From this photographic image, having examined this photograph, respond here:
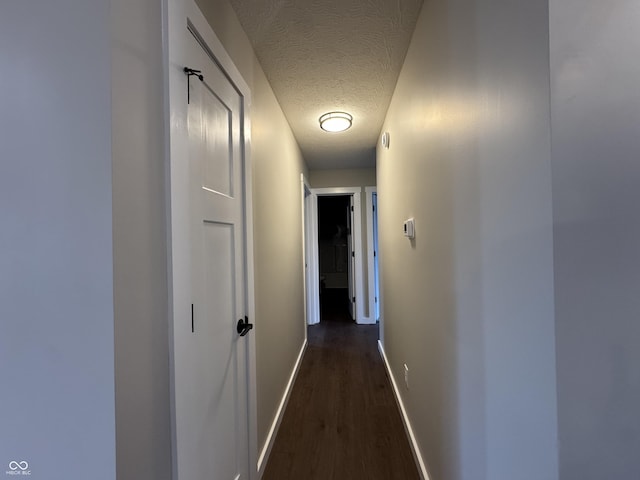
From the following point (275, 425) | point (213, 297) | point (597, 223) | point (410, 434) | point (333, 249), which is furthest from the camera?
point (333, 249)

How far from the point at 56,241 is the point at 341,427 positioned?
80.8 inches

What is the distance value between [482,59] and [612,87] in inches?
14.7

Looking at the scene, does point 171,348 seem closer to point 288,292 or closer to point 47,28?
point 47,28

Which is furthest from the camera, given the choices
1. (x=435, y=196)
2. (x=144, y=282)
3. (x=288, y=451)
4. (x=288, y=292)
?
(x=288, y=292)

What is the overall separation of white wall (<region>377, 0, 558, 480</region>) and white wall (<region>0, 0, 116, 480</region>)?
0.93 m

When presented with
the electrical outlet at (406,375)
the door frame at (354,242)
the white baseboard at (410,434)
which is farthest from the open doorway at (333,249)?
the electrical outlet at (406,375)

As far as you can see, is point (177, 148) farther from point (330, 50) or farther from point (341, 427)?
point (341, 427)

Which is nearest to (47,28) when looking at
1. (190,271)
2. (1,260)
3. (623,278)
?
(1,260)

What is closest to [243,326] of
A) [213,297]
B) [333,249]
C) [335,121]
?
[213,297]

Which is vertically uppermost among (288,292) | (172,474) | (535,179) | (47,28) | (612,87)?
(47,28)

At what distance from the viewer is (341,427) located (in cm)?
204

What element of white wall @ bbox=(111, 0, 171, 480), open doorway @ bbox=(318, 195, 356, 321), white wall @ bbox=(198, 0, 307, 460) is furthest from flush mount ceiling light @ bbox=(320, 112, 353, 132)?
open doorway @ bbox=(318, 195, 356, 321)

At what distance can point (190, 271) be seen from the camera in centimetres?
93

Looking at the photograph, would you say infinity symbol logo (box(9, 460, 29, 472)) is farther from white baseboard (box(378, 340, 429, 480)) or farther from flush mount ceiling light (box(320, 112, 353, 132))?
flush mount ceiling light (box(320, 112, 353, 132))
